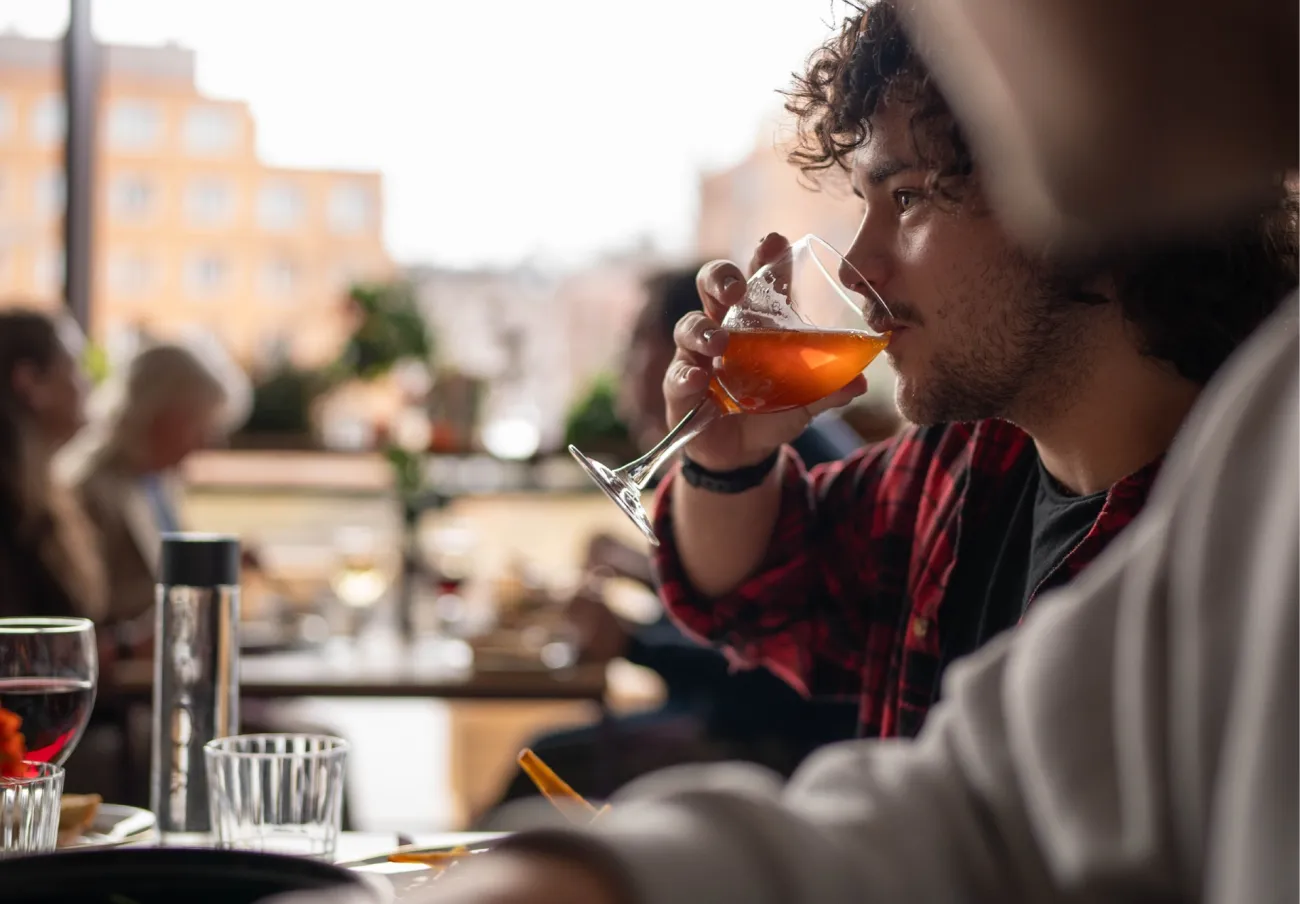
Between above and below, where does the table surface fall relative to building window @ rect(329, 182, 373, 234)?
below

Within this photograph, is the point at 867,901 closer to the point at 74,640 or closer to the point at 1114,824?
the point at 1114,824

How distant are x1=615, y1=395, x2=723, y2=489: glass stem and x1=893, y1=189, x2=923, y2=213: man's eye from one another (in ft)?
0.85

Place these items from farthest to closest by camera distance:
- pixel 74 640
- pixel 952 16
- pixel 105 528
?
pixel 105 528 < pixel 74 640 < pixel 952 16

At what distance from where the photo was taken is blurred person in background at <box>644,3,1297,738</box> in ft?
4.00

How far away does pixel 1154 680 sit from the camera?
0.45 metres

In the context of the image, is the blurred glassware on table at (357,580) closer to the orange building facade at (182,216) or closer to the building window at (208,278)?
the orange building facade at (182,216)

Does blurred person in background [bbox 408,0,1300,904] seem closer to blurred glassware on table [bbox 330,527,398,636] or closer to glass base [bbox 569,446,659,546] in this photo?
glass base [bbox 569,446,659,546]

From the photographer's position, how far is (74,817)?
101 centimetres

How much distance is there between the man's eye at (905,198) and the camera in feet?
4.12

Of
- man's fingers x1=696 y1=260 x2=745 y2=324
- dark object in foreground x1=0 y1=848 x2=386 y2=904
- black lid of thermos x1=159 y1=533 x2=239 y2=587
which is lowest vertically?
dark object in foreground x1=0 y1=848 x2=386 y2=904

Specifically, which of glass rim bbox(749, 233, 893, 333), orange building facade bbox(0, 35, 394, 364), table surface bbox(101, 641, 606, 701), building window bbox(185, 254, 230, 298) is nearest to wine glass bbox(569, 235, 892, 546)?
glass rim bbox(749, 233, 893, 333)

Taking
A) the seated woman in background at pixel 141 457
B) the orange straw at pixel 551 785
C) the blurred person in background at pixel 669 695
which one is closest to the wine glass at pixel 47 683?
the orange straw at pixel 551 785

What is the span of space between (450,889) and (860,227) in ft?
3.20

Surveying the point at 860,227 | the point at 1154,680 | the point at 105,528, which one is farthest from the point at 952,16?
the point at 105,528
